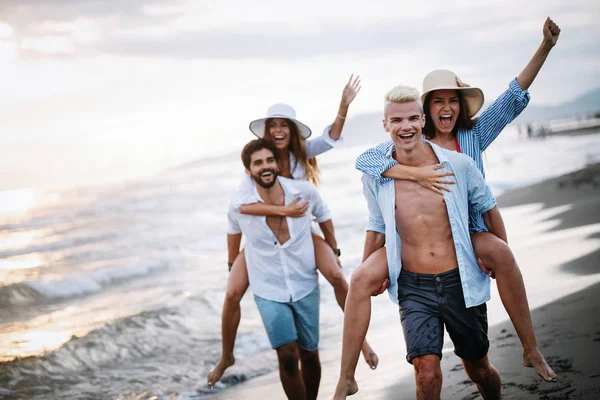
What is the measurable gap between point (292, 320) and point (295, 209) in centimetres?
A: 95

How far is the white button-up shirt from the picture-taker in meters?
5.44

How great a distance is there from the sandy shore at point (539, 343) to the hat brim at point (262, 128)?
266cm

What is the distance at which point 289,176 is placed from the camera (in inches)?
233

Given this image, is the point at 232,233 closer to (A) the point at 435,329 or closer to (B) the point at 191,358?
(A) the point at 435,329

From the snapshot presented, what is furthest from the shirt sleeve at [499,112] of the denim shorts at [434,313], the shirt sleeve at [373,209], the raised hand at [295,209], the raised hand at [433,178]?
the raised hand at [295,209]

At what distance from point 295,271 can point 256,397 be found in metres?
2.24

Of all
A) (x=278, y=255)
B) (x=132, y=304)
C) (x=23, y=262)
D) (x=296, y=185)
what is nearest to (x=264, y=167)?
(x=296, y=185)

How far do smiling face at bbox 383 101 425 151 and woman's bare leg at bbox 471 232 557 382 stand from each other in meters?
0.78

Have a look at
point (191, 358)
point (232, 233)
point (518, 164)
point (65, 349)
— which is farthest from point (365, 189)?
point (518, 164)

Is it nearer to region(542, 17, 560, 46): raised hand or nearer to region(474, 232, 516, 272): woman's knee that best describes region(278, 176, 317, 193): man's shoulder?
region(474, 232, 516, 272): woman's knee

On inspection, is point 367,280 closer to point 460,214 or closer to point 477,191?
point 460,214

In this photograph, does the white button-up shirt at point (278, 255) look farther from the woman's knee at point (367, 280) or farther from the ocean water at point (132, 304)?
the ocean water at point (132, 304)

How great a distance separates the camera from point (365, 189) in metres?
4.34

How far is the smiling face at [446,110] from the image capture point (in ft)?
15.0
